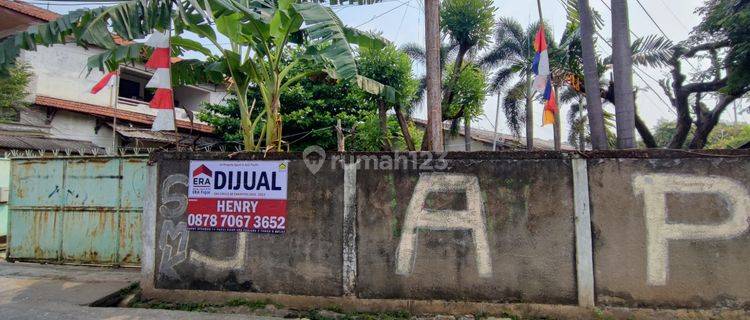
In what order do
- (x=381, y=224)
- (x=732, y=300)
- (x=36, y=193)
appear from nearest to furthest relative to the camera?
(x=732, y=300), (x=381, y=224), (x=36, y=193)

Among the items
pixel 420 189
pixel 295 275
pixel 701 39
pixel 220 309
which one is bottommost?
pixel 220 309

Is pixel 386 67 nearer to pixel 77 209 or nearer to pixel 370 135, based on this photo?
pixel 370 135

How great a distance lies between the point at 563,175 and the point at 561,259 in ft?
2.95

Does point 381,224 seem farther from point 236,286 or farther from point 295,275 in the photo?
point 236,286

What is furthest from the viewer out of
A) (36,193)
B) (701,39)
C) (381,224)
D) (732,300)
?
(701,39)

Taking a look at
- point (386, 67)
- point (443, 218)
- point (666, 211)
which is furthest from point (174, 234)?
point (386, 67)

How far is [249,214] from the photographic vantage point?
16.8 ft

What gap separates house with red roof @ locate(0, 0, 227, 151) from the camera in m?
13.4

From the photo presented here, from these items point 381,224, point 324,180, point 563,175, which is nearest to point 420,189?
point 381,224

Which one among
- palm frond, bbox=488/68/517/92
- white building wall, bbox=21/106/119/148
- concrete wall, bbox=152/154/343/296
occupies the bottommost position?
concrete wall, bbox=152/154/343/296

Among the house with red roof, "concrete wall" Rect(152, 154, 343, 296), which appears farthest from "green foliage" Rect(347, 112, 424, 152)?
"concrete wall" Rect(152, 154, 343, 296)

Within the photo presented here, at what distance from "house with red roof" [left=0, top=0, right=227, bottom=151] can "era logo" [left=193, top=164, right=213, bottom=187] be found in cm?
791

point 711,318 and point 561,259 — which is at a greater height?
point 561,259

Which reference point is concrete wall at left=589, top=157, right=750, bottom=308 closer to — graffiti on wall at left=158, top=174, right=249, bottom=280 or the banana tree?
the banana tree
